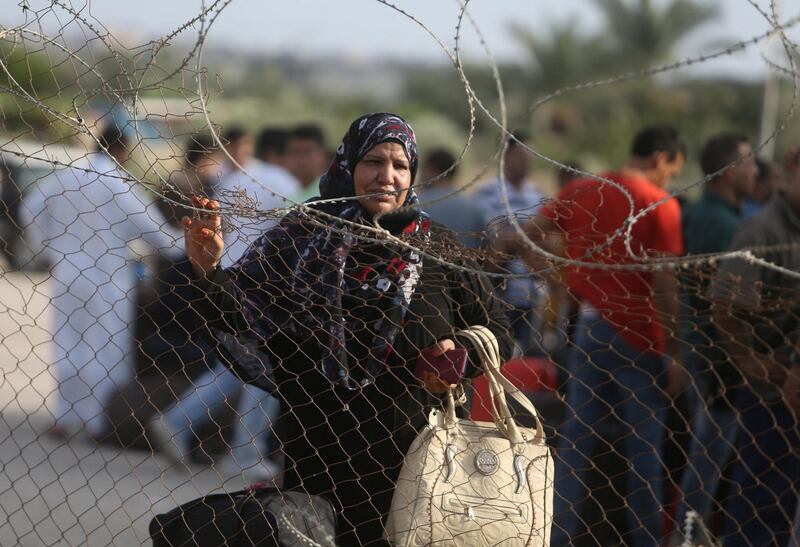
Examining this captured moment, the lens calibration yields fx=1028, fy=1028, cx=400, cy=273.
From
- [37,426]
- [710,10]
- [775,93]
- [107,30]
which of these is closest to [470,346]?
[107,30]

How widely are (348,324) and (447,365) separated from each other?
31 centimetres

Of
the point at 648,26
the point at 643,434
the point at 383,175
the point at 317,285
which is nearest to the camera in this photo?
the point at 317,285

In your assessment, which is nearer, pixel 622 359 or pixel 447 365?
pixel 447 365

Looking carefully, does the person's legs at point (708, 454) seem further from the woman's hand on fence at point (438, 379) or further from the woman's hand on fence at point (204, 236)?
the woman's hand on fence at point (204, 236)

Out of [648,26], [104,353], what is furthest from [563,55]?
[104,353]

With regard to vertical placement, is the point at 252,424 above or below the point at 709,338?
below

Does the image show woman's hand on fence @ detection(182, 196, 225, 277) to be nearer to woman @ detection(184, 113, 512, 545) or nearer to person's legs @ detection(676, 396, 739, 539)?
woman @ detection(184, 113, 512, 545)

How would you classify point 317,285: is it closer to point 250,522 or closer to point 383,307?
point 383,307

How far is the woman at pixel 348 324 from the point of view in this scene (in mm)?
2857

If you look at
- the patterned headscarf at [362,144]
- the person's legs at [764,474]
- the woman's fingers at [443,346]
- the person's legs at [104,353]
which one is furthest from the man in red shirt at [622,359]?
the person's legs at [104,353]

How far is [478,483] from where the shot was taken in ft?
8.74

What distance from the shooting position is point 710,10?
34281 mm

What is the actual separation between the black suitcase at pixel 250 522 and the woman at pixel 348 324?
0.64 feet

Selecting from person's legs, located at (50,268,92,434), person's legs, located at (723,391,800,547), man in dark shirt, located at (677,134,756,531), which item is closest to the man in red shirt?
man in dark shirt, located at (677,134,756,531)
